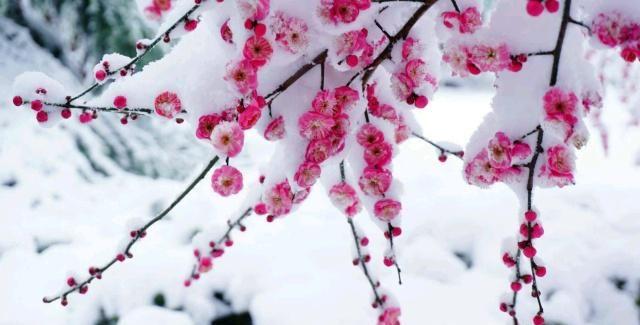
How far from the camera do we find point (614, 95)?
5.69 m

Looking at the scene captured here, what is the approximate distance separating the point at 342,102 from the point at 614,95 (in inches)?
232

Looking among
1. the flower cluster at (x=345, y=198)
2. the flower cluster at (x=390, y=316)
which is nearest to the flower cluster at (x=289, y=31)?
the flower cluster at (x=345, y=198)

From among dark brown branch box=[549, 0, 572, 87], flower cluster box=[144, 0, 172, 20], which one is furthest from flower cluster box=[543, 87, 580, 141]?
flower cluster box=[144, 0, 172, 20]

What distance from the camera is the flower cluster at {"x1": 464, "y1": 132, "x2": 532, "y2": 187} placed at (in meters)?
0.92

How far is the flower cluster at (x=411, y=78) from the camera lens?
1054mm

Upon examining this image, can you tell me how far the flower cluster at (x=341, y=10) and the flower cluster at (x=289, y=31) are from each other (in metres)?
0.05

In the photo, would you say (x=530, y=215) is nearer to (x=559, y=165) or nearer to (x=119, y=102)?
(x=559, y=165)

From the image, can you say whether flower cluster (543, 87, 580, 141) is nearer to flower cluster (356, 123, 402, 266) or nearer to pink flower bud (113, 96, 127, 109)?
flower cluster (356, 123, 402, 266)

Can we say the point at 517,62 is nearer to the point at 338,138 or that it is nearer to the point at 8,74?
the point at 338,138

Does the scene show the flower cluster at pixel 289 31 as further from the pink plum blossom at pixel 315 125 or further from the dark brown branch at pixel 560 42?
the dark brown branch at pixel 560 42

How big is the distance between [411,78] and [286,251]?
4.69 feet

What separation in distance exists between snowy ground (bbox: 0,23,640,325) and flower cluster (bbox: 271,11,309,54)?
1299 millimetres

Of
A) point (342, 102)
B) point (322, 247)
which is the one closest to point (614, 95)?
point (322, 247)

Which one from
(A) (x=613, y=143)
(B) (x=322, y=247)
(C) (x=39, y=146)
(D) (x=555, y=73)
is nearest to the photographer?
(D) (x=555, y=73)
